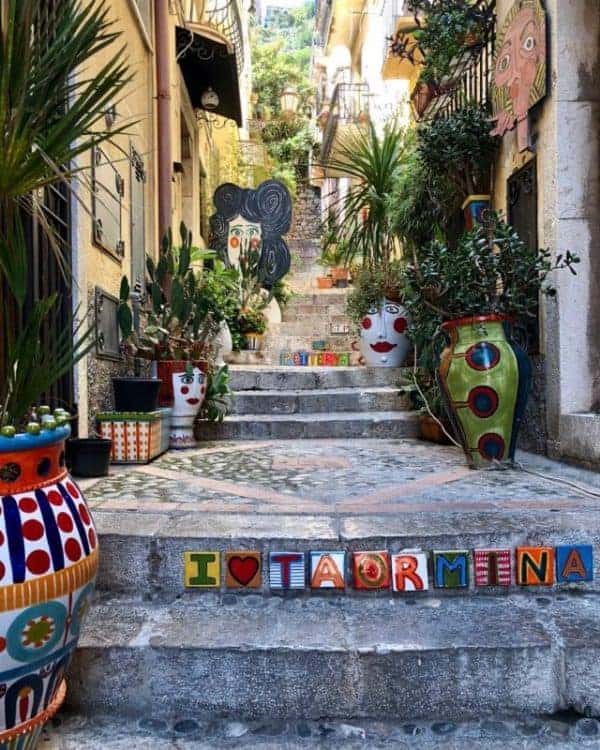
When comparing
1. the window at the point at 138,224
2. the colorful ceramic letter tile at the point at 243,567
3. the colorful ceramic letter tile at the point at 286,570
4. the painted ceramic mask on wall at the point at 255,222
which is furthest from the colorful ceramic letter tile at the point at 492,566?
the painted ceramic mask on wall at the point at 255,222

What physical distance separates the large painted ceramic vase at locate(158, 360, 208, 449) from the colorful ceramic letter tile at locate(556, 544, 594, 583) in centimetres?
273

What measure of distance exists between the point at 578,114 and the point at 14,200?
2.91 meters

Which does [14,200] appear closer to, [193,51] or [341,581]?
[341,581]

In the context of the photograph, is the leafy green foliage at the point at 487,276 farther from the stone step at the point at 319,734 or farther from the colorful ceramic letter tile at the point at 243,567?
the stone step at the point at 319,734

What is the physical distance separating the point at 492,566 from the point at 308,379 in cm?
375

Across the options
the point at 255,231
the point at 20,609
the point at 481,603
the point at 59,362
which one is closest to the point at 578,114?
the point at 481,603

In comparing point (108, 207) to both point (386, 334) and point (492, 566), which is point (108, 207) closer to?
point (386, 334)

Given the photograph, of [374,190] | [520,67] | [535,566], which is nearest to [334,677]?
[535,566]

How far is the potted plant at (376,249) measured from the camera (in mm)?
6004

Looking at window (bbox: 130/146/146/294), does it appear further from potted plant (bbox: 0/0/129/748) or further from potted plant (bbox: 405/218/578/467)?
potted plant (bbox: 0/0/129/748)

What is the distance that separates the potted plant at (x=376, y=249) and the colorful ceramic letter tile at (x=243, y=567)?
Answer: 429 centimetres

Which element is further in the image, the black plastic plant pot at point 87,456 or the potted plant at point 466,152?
the potted plant at point 466,152

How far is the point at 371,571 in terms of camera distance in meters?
1.90

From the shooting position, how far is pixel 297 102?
1780cm
